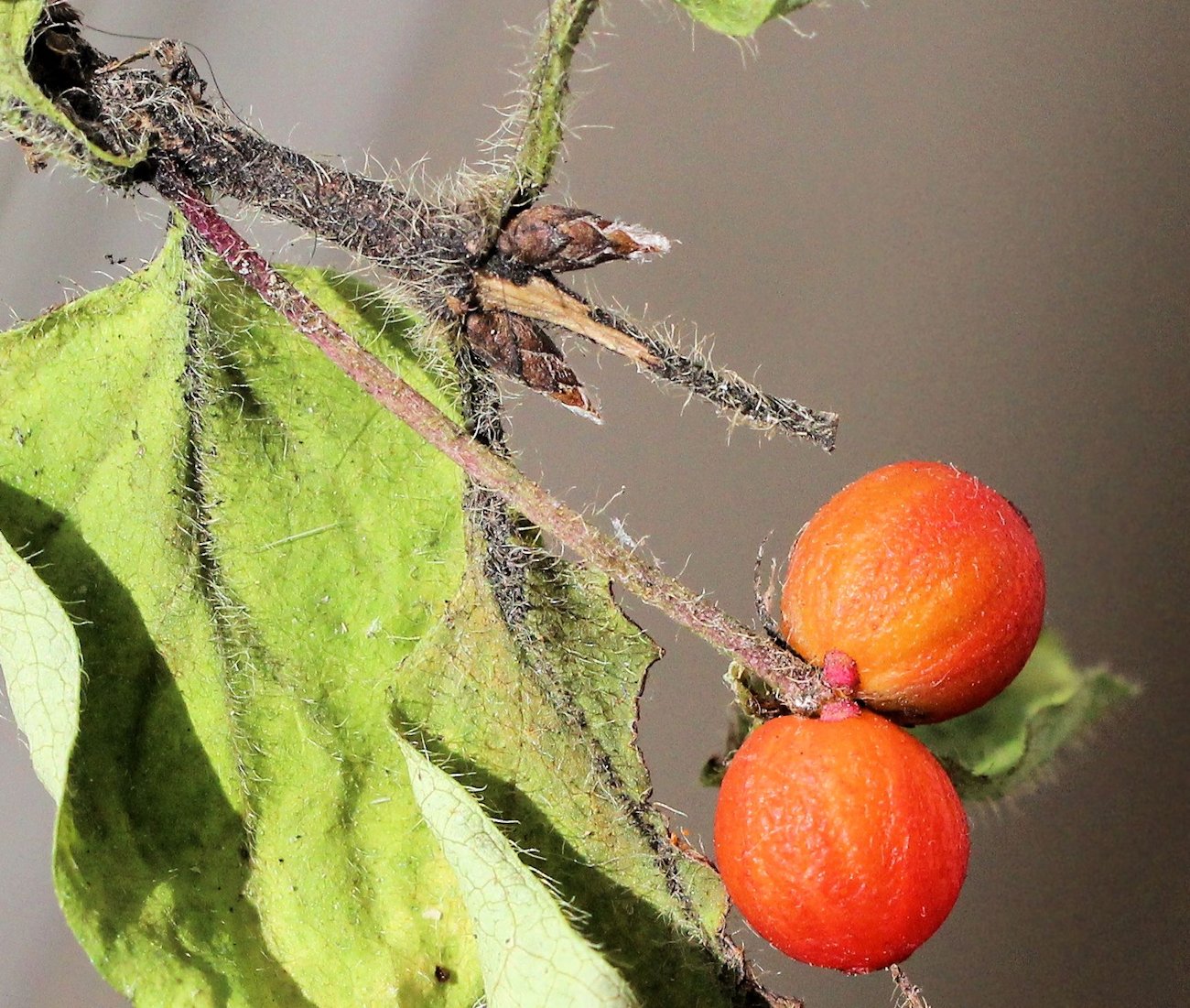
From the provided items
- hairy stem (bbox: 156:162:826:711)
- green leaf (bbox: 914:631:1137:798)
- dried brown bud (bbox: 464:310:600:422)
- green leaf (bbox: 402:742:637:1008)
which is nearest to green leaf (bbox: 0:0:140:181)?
hairy stem (bbox: 156:162:826:711)

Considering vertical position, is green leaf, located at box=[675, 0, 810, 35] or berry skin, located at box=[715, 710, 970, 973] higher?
green leaf, located at box=[675, 0, 810, 35]

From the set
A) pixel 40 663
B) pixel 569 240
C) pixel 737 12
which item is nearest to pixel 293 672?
pixel 40 663

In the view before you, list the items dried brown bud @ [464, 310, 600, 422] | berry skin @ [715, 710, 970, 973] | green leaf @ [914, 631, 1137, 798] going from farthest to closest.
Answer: green leaf @ [914, 631, 1137, 798]
dried brown bud @ [464, 310, 600, 422]
berry skin @ [715, 710, 970, 973]

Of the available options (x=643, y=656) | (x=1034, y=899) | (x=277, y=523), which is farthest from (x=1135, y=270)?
(x=277, y=523)

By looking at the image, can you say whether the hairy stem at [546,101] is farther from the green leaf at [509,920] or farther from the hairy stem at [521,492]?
the green leaf at [509,920]

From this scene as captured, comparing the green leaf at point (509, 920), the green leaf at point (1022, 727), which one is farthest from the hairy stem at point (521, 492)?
the green leaf at point (1022, 727)

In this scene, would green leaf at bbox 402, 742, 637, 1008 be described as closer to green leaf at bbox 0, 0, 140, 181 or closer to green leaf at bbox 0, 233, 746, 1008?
green leaf at bbox 0, 233, 746, 1008
